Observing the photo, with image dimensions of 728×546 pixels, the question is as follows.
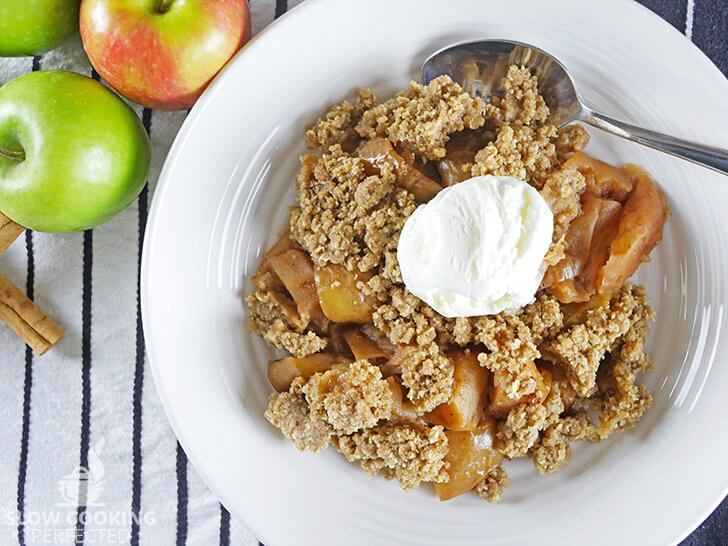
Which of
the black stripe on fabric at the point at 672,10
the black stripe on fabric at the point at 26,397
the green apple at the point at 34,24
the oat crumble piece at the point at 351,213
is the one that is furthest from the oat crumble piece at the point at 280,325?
the black stripe on fabric at the point at 672,10

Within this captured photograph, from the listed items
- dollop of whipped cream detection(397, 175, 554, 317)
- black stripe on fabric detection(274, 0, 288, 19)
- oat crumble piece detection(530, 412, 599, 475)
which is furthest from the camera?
black stripe on fabric detection(274, 0, 288, 19)

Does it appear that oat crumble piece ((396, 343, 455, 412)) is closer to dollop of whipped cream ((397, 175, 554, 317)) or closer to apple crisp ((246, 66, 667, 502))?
apple crisp ((246, 66, 667, 502))

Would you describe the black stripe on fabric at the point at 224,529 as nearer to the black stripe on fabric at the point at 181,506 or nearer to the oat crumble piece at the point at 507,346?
the black stripe on fabric at the point at 181,506

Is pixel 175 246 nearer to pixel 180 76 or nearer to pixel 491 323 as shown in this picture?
pixel 180 76

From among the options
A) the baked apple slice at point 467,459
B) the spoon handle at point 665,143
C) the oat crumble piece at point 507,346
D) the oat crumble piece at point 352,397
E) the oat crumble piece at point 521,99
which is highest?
the spoon handle at point 665,143

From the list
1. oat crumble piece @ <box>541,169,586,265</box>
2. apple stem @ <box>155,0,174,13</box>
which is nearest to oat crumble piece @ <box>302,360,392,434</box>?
oat crumble piece @ <box>541,169,586,265</box>

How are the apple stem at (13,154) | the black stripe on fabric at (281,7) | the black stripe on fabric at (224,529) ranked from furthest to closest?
the black stripe on fabric at (224,529)
the black stripe on fabric at (281,7)
the apple stem at (13,154)

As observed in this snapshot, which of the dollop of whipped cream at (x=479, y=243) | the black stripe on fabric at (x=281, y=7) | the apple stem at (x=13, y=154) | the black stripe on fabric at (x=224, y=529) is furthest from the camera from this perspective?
the black stripe on fabric at (x=224, y=529)

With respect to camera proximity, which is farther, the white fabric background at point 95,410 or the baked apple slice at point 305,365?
the white fabric background at point 95,410
